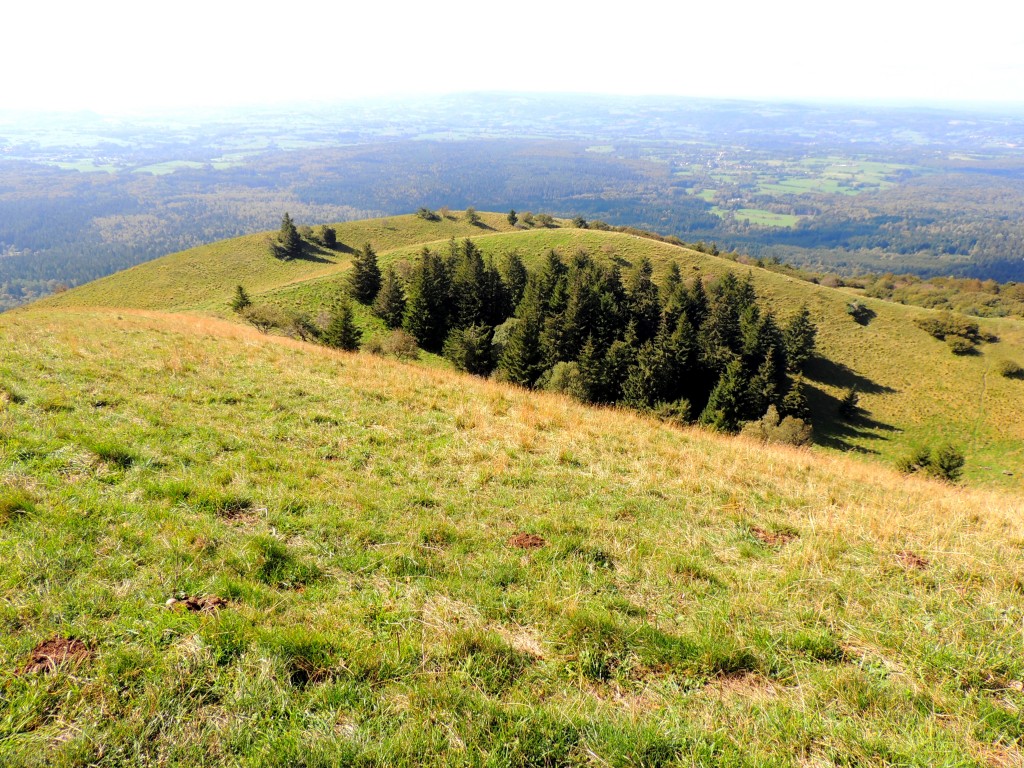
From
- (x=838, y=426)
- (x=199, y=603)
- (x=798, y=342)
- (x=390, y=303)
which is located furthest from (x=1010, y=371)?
(x=199, y=603)

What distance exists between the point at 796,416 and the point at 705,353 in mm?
10966

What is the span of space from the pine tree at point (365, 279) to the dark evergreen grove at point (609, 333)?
84 centimetres

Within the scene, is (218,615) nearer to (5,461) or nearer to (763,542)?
(5,461)

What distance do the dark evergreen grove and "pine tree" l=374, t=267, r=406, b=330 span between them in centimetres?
12

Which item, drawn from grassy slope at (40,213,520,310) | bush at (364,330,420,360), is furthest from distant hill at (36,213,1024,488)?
bush at (364,330,420,360)

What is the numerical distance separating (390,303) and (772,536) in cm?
5230

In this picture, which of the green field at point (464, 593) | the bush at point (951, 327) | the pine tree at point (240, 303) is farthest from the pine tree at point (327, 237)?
the bush at point (951, 327)

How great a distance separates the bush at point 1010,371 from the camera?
54.4 metres

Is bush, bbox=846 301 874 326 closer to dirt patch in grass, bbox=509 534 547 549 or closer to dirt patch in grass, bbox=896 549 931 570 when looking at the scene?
dirt patch in grass, bbox=896 549 931 570

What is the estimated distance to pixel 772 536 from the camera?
704 centimetres

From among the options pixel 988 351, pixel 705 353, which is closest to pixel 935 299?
pixel 988 351

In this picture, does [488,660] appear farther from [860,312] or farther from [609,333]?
[860,312]

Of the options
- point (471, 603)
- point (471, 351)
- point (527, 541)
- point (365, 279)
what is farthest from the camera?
point (365, 279)

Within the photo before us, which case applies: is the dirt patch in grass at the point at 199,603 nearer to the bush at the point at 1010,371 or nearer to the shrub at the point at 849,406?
the shrub at the point at 849,406
